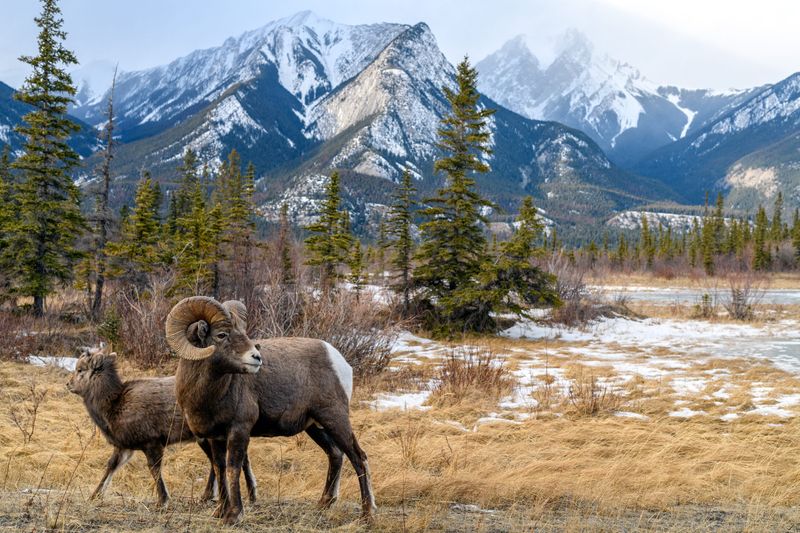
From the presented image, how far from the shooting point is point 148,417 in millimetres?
4637

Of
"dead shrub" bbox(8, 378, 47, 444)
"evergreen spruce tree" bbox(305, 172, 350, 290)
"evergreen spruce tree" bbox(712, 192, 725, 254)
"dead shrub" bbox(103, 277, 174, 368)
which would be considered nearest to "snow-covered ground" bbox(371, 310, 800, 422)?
"dead shrub" bbox(8, 378, 47, 444)

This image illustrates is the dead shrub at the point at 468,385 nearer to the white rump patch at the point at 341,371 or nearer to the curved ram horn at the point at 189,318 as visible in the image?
the white rump patch at the point at 341,371

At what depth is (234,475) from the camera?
3.60 metres

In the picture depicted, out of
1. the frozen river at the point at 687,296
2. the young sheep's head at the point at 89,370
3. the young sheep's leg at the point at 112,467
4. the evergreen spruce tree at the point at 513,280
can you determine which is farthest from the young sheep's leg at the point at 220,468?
the frozen river at the point at 687,296

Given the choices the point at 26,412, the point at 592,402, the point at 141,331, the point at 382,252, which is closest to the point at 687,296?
the point at 382,252

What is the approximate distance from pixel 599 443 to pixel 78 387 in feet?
18.9

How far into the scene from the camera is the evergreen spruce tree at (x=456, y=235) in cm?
1778

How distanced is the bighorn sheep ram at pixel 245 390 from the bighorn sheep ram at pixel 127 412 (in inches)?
38.3

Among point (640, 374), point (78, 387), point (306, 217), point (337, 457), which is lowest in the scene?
point (640, 374)

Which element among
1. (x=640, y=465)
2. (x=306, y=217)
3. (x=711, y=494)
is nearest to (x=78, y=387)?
(x=640, y=465)

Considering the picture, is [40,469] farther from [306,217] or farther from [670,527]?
[306,217]

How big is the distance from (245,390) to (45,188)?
58.1 feet

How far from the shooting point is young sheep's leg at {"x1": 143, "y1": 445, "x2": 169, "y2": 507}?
4250 mm

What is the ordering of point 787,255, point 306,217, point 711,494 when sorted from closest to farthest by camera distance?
point 711,494 → point 787,255 → point 306,217
